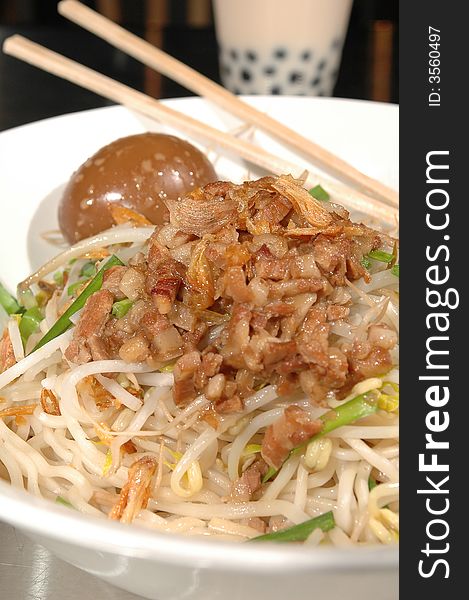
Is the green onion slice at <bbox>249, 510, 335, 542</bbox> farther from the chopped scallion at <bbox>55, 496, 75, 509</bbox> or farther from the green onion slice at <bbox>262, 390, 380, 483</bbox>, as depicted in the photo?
the chopped scallion at <bbox>55, 496, 75, 509</bbox>

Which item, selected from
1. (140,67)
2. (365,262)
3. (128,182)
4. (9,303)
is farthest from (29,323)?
(140,67)

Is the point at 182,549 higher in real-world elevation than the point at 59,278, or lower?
lower

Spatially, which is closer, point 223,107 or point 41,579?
point 41,579

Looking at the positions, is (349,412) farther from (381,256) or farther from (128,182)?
(128,182)

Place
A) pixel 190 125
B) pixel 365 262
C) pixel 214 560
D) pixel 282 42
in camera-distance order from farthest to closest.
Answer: pixel 282 42, pixel 190 125, pixel 365 262, pixel 214 560

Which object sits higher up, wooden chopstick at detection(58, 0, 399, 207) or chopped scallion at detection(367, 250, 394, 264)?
wooden chopstick at detection(58, 0, 399, 207)

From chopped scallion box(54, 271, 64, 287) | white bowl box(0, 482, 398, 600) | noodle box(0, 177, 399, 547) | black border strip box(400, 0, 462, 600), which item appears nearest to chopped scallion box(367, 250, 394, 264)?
noodle box(0, 177, 399, 547)

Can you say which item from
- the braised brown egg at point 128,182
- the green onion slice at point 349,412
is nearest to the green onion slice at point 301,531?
the green onion slice at point 349,412

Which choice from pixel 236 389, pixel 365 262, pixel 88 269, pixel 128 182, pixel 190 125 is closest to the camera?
pixel 236 389
